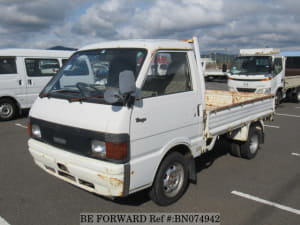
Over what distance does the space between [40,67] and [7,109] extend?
1.78 m

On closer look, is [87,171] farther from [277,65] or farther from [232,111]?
[277,65]

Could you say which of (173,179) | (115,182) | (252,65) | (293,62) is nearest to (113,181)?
(115,182)

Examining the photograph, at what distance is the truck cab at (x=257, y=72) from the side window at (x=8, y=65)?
8514 mm

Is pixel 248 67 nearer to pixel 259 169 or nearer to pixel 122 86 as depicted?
pixel 259 169

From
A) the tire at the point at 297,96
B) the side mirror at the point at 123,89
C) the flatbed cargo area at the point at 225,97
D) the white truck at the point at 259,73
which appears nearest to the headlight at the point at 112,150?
the side mirror at the point at 123,89

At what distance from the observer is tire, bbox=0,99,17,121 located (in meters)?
8.98

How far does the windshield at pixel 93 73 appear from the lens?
10.9ft

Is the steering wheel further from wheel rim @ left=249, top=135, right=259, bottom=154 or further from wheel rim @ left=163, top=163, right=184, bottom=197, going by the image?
wheel rim @ left=249, top=135, right=259, bottom=154

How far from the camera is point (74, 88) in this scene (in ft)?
11.8

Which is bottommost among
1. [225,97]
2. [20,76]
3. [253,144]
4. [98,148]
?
[253,144]

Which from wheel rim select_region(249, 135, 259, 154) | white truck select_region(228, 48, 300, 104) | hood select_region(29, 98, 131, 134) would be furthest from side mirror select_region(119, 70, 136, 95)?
white truck select_region(228, 48, 300, 104)

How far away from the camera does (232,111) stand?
4633mm

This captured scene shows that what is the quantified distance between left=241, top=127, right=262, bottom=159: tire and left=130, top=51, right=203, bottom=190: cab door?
183 cm

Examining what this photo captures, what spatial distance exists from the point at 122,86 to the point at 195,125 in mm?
1466
